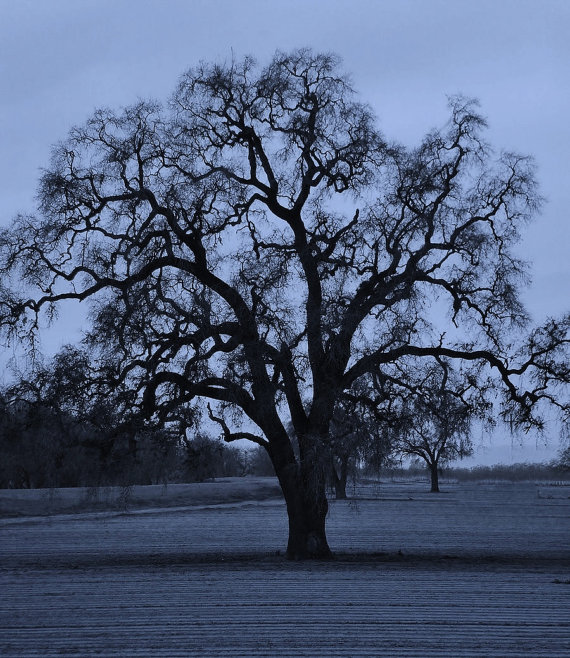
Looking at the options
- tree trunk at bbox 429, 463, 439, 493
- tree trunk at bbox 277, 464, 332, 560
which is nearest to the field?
tree trunk at bbox 277, 464, 332, 560

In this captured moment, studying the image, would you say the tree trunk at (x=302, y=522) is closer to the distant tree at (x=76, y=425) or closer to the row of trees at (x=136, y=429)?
the row of trees at (x=136, y=429)

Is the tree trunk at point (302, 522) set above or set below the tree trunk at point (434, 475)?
below

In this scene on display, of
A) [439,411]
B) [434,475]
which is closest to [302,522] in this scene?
[439,411]

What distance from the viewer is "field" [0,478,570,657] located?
12.0m

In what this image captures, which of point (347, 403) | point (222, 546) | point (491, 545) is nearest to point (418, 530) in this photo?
point (491, 545)

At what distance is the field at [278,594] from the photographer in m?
12.0

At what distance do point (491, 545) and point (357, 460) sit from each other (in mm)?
13154

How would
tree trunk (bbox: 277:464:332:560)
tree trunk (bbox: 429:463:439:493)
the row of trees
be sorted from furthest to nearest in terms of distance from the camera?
tree trunk (bbox: 429:463:439:493), tree trunk (bbox: 277:464:332:560), the row of trees

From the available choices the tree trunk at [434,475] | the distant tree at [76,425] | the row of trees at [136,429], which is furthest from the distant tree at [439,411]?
the tree trunk at [434,475]

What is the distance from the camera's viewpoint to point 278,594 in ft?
55.4

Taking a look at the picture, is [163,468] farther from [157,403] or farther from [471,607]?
[471,607]

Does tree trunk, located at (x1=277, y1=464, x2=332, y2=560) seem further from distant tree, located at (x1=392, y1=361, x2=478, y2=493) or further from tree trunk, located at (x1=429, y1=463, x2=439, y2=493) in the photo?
tree trunk, located at (x1=429, y1=463, x2=439, y2=493)

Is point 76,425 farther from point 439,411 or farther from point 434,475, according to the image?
point 434,475

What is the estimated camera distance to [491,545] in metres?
32.3
